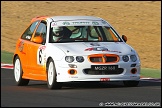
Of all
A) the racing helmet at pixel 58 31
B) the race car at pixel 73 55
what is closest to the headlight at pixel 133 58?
the race car at pixel 73 55

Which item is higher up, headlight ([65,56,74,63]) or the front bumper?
headlight ([65,56,74,63])

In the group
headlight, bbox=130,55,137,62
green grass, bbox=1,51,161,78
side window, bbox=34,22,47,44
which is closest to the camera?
headlight, bbox=130,55,137,62

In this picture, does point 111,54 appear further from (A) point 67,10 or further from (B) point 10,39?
(A) point 67,10

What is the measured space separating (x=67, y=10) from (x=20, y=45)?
23.3 meters

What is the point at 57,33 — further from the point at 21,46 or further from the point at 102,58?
the point at 102,58

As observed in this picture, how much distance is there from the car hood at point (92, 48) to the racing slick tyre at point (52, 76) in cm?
37

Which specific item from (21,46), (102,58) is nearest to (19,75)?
(21,46)

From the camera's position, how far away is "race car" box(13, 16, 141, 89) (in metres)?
13.9

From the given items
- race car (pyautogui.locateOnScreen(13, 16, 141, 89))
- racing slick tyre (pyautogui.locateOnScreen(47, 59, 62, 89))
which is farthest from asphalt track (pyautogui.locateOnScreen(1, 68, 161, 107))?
race car (pyautogui.locateOnScreen(13, 16, 141, 89))

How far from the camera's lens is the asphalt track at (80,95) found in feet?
36.6

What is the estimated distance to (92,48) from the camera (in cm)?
1416

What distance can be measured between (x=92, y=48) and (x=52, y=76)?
0.95 metres

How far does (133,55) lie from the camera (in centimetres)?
1434

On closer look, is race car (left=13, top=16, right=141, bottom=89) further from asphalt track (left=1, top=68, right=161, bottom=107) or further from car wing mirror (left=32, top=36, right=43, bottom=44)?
asphalt track (left=1, top=68, right=161, bottom=107)
